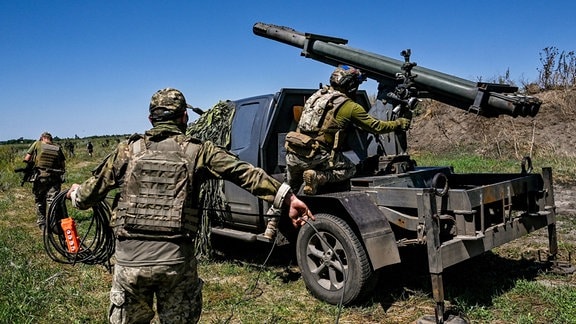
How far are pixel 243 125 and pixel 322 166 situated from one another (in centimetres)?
146

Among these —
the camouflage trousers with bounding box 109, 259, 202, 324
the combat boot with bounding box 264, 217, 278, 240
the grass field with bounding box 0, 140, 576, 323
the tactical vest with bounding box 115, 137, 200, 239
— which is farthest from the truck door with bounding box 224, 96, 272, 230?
the tactical vest with bounding box 115, 137, 200, 239

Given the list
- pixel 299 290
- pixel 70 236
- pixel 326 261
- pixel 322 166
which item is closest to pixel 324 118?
pixel 322 166

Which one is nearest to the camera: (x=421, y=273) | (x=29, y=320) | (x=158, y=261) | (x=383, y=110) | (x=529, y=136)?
(x=158, y=261)

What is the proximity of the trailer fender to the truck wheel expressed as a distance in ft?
0.39

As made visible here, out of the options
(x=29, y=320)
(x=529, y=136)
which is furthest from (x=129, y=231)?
(x=529, y=136)

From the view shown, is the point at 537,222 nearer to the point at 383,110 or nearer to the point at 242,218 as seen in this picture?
the point at 383,110

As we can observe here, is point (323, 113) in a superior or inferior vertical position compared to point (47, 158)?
superior

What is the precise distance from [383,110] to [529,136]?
12.9m

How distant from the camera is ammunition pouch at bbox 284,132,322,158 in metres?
4.88

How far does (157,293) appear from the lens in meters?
3.15

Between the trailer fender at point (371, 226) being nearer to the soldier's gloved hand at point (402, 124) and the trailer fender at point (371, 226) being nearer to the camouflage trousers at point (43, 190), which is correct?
the soldier's gloved hand at point (402, 124)

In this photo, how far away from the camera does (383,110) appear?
231 inches

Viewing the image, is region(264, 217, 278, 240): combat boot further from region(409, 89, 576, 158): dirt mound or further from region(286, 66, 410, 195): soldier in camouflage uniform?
region(409, 89, 576, 158): dirt mound

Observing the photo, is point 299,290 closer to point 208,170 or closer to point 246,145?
point 246,145
